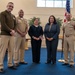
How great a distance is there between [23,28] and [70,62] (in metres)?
1.68

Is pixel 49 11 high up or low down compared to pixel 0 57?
up

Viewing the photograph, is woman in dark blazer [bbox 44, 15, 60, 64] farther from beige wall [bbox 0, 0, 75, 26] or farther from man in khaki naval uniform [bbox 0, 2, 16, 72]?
beige wall [bbox 0, 0, 75, 26]

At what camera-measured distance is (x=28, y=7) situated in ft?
36.5

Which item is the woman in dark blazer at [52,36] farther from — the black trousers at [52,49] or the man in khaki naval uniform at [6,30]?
the man in khaki naval uniform at [6,30]

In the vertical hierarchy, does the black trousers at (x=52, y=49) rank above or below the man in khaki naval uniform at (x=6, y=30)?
below

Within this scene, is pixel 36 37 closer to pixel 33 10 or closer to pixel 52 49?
pixel 52 49

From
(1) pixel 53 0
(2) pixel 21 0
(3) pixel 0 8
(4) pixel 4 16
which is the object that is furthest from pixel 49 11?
(4) pixel 4 16

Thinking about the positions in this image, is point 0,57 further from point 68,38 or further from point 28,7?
point 28,7

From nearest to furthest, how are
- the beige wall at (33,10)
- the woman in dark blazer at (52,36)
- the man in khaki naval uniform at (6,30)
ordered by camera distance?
the man in khaki naval uniform at (6,30)
the woman in dark blazer at (52,36)
the beige wall at (33,10)

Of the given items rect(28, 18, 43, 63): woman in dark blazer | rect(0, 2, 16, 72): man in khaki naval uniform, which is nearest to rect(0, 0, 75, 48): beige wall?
rect(28, 18, 43, 63): woman in dark blazer

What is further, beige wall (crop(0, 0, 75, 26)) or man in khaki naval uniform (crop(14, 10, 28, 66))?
beige wall (crop(0, 0, 75, 26))

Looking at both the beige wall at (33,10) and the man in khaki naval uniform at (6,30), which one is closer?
the man in khaki naval uniform at (6,30)

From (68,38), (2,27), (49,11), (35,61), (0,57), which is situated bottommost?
(35,61)

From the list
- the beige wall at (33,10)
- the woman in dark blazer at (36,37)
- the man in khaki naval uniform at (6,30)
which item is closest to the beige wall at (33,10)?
the beige wall at (33,10)
